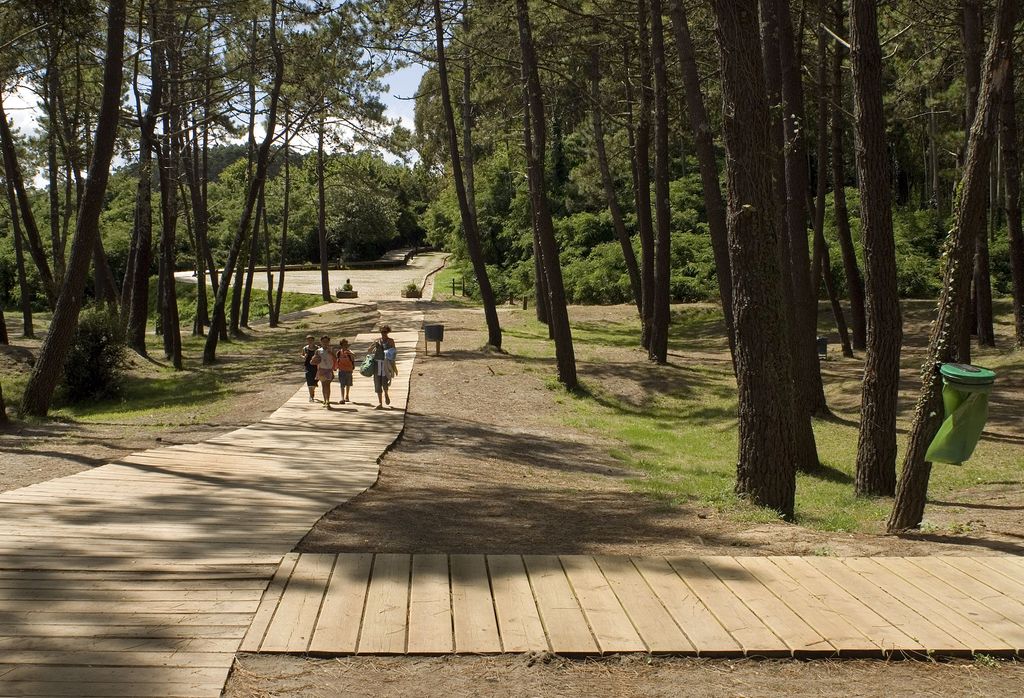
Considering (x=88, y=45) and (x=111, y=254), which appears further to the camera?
(x=111, y=254)

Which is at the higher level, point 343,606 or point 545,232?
point 545,232

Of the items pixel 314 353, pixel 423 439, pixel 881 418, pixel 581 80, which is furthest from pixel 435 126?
pixel 881 418

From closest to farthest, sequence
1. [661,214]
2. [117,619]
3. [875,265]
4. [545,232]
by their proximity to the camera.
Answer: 1. [117,619]
2. [875,265]
3. [545,232]
4. [661,214]

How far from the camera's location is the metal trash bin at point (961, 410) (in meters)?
6.90

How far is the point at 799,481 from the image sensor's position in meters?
12.2

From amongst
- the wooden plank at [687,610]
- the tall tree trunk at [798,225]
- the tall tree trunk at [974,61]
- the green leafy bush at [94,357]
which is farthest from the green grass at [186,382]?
the tall tree trunk at [974,61]

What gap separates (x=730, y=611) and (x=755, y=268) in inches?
171

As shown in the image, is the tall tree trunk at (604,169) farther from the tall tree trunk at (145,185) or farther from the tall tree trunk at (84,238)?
the tall tree trunk at (84,238)

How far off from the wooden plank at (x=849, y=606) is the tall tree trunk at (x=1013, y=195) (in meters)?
15.6

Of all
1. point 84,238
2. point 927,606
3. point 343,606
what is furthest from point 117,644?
point 84,238

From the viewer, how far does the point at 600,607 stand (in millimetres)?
5168

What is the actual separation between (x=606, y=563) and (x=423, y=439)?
784cm

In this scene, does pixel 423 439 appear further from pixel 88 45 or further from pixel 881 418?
pixel 88 45

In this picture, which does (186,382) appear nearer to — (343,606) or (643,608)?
(343,606)
